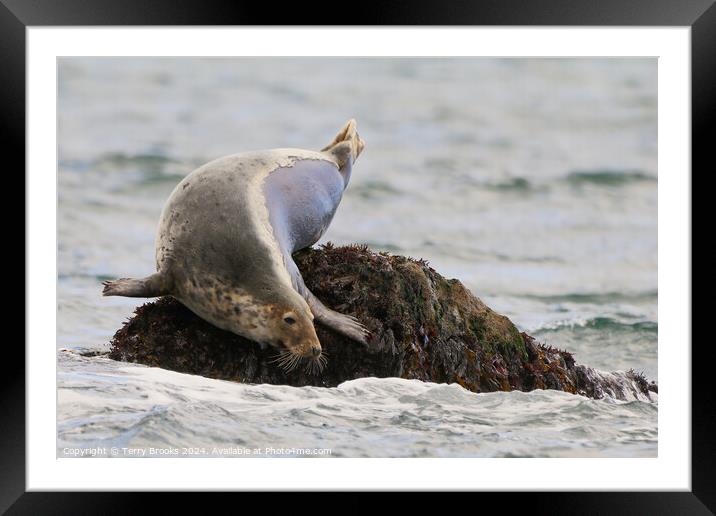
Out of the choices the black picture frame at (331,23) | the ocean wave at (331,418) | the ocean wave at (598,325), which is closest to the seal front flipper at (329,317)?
the ocean wave at (331,418)

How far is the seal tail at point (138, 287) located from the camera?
8766 mm

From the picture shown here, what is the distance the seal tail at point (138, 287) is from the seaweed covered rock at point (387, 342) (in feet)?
0.96

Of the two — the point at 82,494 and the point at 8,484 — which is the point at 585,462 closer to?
the point at 82,494

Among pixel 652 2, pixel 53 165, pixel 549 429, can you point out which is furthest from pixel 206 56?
pixel 549 429

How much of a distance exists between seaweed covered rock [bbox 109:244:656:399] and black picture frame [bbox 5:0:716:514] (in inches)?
57.1

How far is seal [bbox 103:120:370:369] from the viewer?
8.73 metres

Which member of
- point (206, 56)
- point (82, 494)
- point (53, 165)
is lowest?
point (82, 494)

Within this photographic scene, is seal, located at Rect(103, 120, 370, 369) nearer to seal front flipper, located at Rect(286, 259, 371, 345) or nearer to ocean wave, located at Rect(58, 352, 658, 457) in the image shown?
seal front flipper, located at Rect(286, 259, 371, 345)

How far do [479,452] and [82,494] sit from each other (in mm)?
2928

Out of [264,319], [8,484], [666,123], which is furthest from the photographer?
[264,319]

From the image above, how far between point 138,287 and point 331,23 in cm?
272

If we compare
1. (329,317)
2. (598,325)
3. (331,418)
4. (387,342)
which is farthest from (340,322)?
(598,325)

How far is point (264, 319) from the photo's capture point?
28.7 feet

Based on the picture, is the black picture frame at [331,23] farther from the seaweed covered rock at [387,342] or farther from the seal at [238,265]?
the seal at [238,265]
